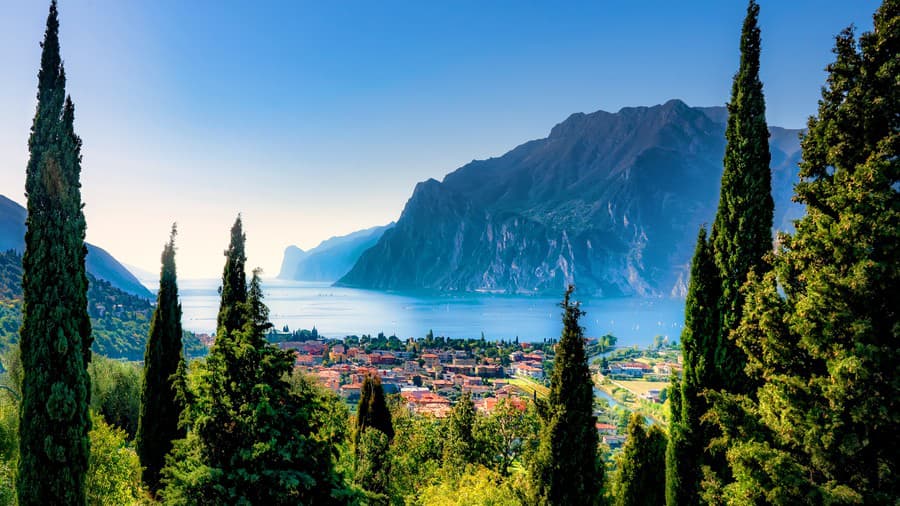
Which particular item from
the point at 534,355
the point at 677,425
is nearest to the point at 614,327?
the point at 534,355

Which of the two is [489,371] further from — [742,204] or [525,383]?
[742,204]

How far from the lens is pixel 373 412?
16172 millimetres

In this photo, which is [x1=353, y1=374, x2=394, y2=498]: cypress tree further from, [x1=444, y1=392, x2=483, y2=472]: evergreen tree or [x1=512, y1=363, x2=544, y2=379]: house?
[x1=512, y1=363, x2=544, y2=379]: house

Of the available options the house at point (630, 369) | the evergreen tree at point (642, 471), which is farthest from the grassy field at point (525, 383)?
the evergreen tree at point (642, 471)

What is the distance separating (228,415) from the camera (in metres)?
5.89

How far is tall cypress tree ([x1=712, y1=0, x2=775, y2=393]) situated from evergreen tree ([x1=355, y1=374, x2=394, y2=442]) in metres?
11.2

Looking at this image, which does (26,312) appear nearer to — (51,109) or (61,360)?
(61,360)

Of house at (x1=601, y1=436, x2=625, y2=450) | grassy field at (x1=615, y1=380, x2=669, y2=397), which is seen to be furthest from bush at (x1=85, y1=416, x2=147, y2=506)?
grassy field at (x1=615, y1=380, x2=669, y2=397)

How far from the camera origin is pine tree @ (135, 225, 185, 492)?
12922 mm

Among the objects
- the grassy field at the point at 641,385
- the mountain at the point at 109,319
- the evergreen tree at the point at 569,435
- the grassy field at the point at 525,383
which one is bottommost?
the grassy field at the point at 525,383

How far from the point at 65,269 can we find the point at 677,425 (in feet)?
36.1

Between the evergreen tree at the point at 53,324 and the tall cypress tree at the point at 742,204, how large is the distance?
35.7 ft

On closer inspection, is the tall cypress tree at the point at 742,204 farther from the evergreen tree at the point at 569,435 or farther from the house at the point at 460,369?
the house at the point at 460,369

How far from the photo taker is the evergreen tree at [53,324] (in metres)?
7.11
